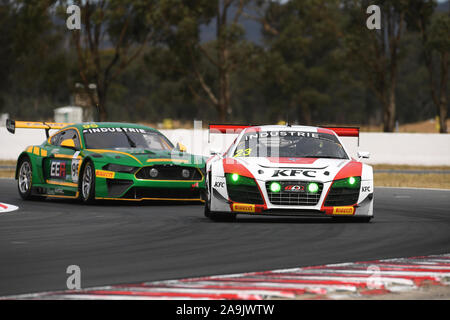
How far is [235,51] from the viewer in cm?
5159

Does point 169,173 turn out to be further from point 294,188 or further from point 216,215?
point 294,188

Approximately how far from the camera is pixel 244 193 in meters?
12.1

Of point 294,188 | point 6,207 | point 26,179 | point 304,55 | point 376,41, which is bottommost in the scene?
point 6,207

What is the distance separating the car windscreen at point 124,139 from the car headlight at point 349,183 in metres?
4.67

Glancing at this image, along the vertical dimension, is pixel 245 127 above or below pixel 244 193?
above

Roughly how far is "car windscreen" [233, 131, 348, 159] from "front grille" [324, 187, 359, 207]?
1.00 m

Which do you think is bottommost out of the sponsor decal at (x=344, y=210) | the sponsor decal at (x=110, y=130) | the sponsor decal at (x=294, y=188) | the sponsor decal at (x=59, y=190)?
the sponsor decal at (x=59, y=190)

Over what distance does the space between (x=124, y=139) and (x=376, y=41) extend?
36396 millimetres

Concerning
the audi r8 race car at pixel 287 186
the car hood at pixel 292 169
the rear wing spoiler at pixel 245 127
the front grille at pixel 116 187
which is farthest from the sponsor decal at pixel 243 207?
the front grille at pixel 116 187

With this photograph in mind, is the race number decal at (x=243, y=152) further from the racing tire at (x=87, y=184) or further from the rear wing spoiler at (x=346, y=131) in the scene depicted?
the racing tire at (x=87, y=184)

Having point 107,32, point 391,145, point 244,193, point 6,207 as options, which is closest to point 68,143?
point 6,207

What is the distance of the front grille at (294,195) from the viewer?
11.9 m
